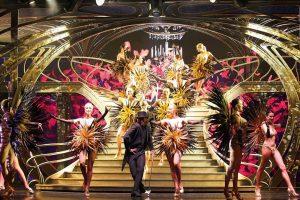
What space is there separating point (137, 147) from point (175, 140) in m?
1.32

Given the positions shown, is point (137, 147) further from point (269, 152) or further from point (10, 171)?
point (269, 152)

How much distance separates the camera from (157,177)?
57.7ft

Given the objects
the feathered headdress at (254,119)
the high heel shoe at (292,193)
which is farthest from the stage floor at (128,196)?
the feathered headdress at (254,119)

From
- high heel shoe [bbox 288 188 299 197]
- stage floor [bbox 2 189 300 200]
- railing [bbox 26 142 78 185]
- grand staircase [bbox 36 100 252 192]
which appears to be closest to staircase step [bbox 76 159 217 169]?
grand staircase [bbox 36 100 252 192]

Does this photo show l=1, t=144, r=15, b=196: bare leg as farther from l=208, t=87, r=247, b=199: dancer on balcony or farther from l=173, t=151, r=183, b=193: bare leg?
l=208, t=87, r=247, b=199: dancer on balcony

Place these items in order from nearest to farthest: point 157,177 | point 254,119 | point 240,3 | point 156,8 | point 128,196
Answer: point 254,119 → point 128,196 → point 240,3 → point 157,177 → point 156,8

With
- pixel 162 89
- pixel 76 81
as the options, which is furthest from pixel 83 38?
pixel 162 89

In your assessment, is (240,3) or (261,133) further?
(240,3)

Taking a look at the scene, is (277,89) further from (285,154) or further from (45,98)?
(45,98)

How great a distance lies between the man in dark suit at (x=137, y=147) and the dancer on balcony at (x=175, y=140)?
976 millimetres

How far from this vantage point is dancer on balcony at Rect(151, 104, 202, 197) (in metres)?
15.4

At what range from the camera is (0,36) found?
18.2m

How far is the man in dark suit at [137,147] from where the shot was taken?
46.5ft

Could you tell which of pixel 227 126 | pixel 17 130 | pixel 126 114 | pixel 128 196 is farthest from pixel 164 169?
pixel 227 126
